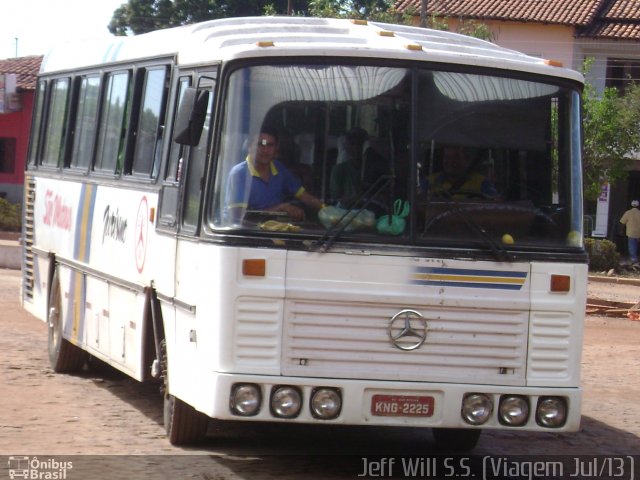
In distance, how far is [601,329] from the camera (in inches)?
751

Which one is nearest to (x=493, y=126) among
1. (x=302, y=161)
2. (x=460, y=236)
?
(x=460, y=236)

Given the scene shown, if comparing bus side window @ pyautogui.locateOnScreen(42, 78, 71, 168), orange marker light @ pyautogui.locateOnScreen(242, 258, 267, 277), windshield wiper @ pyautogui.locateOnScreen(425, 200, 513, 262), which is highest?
bus side window @ pyautogui.locateOnScreen(42, 78, 71, 168)

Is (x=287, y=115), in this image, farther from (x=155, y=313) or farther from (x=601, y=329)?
(x=601, y=329)

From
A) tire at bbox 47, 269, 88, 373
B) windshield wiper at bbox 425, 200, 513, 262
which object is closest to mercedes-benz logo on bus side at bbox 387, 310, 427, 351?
windshield wiper at bbox 425, 200, 513, 262

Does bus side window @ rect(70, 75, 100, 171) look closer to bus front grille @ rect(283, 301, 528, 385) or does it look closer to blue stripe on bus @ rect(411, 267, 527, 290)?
bus front grille @ rect(283, 301, 528, 385)

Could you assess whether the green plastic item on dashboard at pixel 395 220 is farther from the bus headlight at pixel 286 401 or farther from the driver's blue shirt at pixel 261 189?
the bus headlight at pixel 286 401

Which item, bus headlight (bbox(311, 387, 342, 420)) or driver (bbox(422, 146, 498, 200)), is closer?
bus headlight (bbox(311, 387, 342, 420))

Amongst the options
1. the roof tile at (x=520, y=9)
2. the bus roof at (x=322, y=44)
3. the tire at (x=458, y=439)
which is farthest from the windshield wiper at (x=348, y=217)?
the roof tile at (x=520, y=9)

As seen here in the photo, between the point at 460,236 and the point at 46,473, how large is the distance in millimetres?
2824

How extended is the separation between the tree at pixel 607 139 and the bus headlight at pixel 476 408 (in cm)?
2910

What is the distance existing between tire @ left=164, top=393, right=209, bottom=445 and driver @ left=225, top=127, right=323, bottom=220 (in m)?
1.63

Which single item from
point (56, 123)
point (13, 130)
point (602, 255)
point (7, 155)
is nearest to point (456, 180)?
point (56, 123)

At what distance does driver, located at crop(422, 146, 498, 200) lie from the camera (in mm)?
7672

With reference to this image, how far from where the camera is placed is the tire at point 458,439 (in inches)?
361
